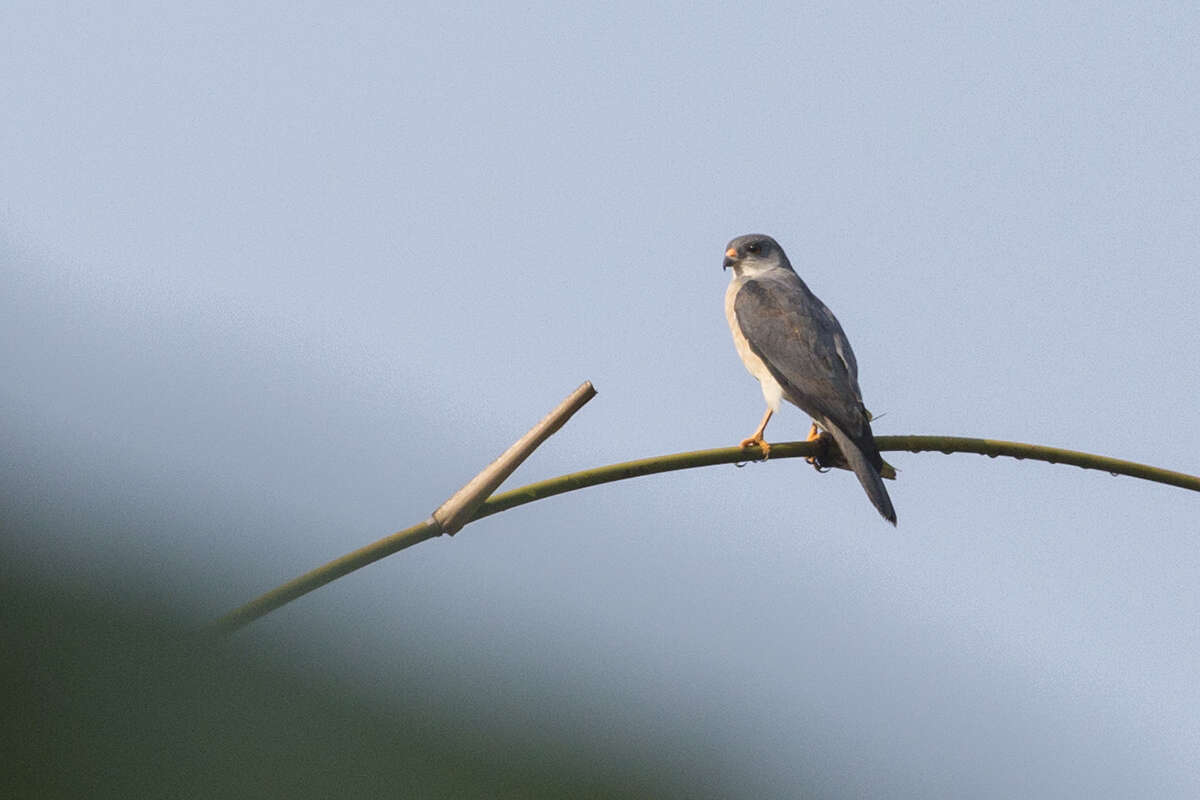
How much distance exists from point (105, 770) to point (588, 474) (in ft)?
2.69

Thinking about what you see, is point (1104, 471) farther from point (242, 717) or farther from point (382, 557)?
point (242, 717)

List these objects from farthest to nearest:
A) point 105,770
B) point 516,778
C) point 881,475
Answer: point 881,475, point 516,778, point 105,770

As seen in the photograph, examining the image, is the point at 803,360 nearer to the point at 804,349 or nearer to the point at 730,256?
the point at 804,349

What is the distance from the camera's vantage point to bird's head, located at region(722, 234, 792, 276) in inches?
276

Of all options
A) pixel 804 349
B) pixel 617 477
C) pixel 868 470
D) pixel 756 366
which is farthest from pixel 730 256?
pixel 617 477

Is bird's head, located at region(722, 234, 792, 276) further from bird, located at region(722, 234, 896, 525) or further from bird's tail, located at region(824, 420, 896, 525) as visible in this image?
bird's tail, located at region(824, 420, 896, 525)

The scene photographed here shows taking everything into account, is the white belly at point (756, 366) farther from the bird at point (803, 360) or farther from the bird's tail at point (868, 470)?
the bird's tail at point (868, 470)

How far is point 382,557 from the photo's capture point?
5.88 ft

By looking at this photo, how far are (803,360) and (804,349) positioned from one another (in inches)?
2.8

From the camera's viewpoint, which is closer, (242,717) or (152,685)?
(152,685)

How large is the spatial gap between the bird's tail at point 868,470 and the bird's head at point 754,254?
2529mm

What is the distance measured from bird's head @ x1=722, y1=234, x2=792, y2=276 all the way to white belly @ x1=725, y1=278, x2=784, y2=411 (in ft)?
2.06

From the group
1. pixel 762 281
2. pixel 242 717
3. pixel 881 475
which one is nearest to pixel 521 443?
pixel 242 717

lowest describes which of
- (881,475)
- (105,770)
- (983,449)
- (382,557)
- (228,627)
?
(105,770)
